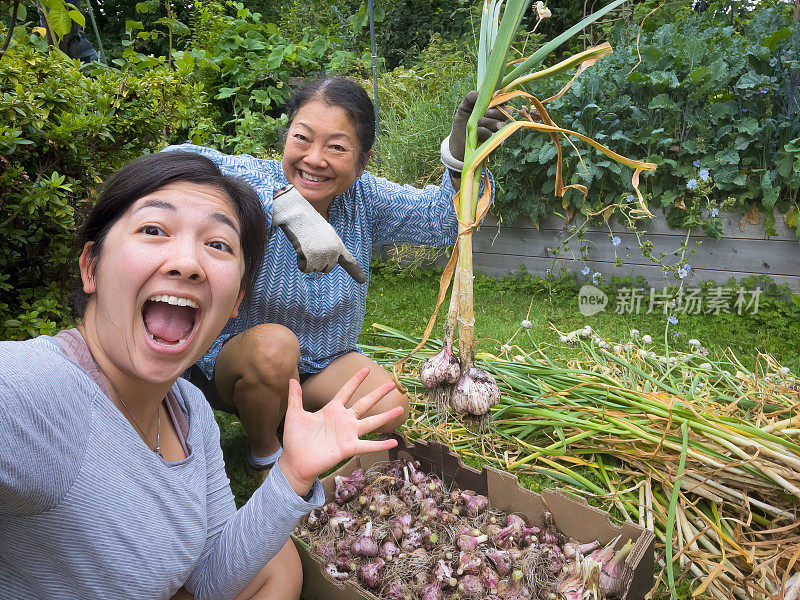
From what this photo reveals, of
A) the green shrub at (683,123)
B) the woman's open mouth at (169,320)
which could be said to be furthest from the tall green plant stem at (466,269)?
the green shrub at (683,123)

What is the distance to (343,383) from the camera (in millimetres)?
1857

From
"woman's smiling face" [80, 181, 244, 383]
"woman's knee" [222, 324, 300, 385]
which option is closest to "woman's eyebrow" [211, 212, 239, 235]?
"woman's smiling face" [80, 181, 244, 383]

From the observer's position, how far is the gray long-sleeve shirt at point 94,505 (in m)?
0.74

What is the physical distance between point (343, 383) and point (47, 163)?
3.64ft

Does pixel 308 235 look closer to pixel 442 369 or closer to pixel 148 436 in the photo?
pixel 442 369

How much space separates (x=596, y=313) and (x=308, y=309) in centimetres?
222

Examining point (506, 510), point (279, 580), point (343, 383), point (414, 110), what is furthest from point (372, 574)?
point (414, 110)

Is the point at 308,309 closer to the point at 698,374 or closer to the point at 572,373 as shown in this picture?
the point at 572,373

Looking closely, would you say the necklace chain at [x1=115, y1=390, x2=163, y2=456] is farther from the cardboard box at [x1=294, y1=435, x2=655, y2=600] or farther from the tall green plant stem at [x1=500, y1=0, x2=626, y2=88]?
the tall green plant stem at [x1=500, y1=0, x2=626, y2=88]

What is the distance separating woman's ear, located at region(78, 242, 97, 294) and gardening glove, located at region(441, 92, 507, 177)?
1.06m

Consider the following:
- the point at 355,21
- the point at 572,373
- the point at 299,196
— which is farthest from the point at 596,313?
the point at 355,21

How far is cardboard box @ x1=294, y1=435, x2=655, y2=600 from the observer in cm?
124

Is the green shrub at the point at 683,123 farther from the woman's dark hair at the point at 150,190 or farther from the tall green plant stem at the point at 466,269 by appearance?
the woman's dark hair at the point at 150,190

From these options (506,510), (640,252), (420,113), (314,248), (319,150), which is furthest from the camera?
(420,113)
